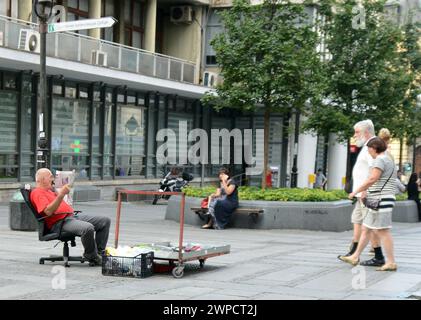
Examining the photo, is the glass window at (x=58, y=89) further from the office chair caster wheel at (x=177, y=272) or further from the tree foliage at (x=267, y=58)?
the office chair caster wheel at (x=177, y=272)

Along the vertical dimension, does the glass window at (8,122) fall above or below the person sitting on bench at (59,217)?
above

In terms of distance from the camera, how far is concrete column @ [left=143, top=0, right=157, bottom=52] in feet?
105

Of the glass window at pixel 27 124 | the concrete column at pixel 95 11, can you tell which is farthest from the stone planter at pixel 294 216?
the concrete column at pixel 95 11

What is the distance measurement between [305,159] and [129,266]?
2931 centimetres

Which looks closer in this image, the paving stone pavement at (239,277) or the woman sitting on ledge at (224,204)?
the paving stone pavement at (239,277)

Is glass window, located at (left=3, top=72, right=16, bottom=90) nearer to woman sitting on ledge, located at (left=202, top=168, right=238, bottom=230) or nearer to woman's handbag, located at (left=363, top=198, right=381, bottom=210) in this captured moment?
woman sitting on ledge, located at (left=202, top=168, right=238, bottom=230)

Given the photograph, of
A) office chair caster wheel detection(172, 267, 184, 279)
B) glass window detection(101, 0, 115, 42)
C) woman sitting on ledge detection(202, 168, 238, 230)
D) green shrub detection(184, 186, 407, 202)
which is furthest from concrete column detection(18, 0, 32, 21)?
office chair caster wheel detection(172, 267, 184, 279)

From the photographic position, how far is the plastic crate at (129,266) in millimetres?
8648

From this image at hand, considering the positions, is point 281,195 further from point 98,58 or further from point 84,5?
point 84,5

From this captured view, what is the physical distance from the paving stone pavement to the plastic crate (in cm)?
11

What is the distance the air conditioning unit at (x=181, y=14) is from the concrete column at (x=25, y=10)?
32.5ft

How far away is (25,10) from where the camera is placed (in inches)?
1005

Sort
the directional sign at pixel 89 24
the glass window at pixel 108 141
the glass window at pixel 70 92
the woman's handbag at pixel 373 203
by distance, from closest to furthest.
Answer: the woman's handbag at pixel 373 203 → the directional sign at pixel 89 24 → the glass window at pixel 70 92 → the glass window at pixel 108 141
